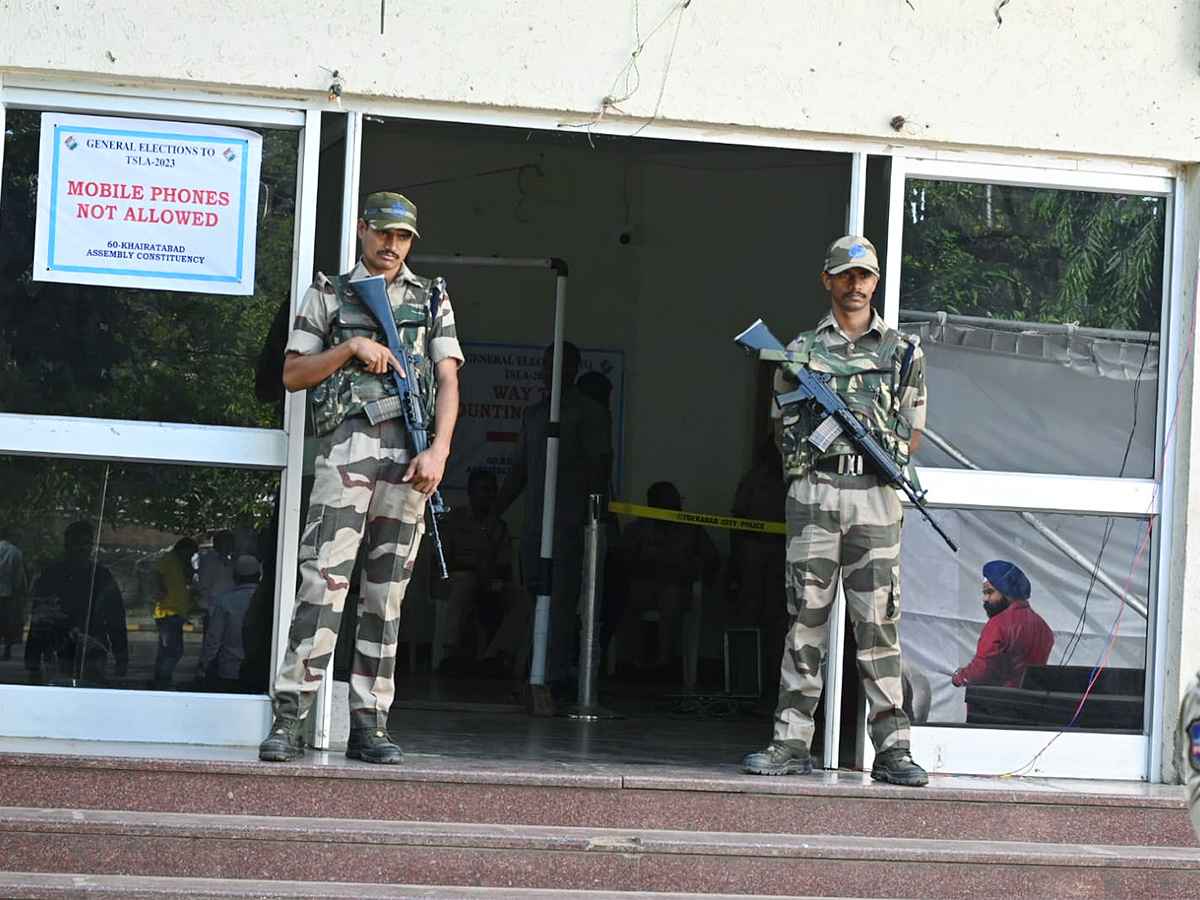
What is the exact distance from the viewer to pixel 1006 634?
618 centimetres

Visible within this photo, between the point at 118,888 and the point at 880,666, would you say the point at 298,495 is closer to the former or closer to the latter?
the point at 118,888

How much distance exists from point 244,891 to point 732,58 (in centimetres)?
337

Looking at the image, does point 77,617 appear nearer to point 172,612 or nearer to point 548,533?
point 172,612

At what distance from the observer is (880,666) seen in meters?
5.64

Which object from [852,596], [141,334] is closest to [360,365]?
[141,334]

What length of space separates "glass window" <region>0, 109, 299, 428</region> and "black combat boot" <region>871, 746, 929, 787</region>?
8.16 ft

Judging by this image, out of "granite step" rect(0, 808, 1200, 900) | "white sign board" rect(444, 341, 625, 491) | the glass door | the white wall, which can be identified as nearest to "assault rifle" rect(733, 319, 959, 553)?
the white wall

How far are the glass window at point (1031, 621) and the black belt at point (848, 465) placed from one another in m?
0.59

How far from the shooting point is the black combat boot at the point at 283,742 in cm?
527

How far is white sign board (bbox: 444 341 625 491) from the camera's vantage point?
10414mm

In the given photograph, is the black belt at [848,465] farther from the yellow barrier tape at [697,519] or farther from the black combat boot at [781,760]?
the yellow barrier tape at [697,519]

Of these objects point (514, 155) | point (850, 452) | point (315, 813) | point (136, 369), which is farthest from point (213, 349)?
point (514, 155)

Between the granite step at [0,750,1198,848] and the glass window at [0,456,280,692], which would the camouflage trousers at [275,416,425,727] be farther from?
the glass window at [0,456,280,692]

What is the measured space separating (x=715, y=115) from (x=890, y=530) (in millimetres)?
1655
